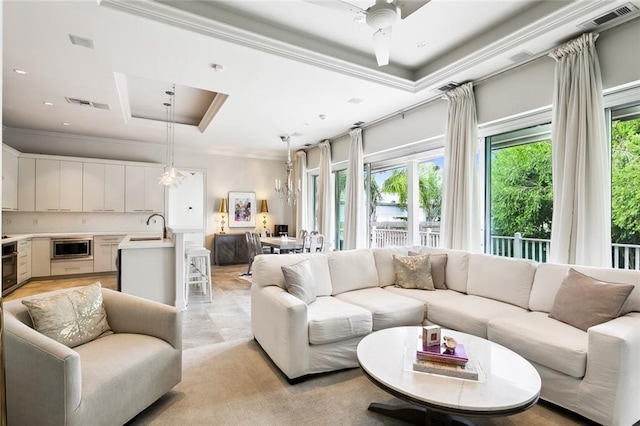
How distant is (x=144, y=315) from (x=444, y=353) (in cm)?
206

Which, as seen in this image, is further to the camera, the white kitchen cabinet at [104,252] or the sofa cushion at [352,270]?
the white kitchen cabinet at [104,252]

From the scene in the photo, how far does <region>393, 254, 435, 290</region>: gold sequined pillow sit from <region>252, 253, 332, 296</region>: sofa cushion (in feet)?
2.79

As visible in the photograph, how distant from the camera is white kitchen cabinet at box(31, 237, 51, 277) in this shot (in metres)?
6.11

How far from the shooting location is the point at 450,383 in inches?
76.0

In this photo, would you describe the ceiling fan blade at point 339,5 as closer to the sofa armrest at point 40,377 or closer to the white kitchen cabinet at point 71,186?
the sofa armrest at point 40,377

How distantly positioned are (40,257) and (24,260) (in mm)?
340

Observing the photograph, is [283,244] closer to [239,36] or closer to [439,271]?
[439,271]

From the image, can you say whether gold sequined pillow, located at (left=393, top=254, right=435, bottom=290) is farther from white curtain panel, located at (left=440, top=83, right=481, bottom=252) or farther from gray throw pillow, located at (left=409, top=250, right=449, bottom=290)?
white curtain panel, located at (left=440, top=83, right=481, bottom=252)

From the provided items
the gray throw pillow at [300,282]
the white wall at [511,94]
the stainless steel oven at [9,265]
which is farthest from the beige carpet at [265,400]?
the stainless steel oven at [9,265]

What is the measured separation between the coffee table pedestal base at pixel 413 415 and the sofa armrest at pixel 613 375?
0.79m

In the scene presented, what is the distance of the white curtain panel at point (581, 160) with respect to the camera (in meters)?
3.07

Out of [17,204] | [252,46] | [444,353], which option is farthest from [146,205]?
[444,353]

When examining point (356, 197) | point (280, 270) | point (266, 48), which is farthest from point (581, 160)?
point (356, 197)

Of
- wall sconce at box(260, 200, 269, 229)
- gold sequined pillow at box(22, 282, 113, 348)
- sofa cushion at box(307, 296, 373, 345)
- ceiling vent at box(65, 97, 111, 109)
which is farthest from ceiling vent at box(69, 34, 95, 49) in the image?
wall sconce at box(260, 200, 269, 229)
